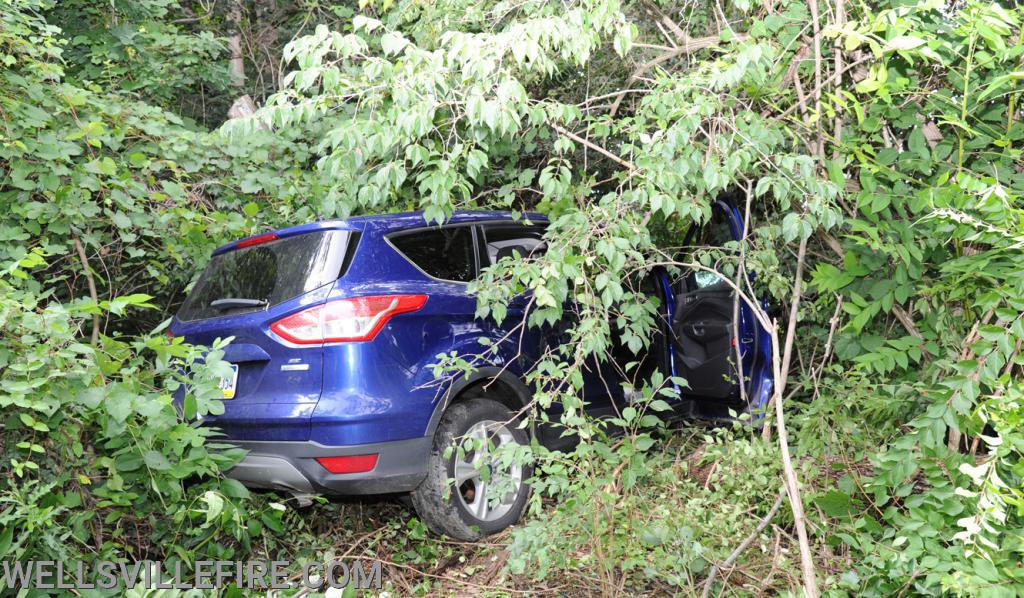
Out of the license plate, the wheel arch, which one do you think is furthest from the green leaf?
the wheel arch

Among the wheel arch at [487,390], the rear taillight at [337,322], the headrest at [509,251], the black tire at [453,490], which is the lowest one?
the black tire at [453,490]

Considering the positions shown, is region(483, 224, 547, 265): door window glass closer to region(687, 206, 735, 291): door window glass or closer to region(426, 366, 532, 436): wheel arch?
region(426, 366, 532, 436): wheel arch

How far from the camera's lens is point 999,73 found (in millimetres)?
3707

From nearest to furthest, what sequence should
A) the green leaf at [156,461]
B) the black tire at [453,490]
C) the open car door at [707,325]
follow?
1. the green leaf at [156,461]
2. the black tire at [453,490]
3. the open car door at [707,325]

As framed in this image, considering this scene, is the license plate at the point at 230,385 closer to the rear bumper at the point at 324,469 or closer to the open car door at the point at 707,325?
the rear bumper at the point at 324,469

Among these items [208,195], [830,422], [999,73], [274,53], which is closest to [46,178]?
[208,195]

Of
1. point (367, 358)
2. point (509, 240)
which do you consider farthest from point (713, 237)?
point (367, 358)

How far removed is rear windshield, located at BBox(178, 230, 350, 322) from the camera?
155 inches

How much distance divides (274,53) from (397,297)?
920 cm

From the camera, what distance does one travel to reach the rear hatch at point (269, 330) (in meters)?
3.79

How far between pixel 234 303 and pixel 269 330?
1.33 ft

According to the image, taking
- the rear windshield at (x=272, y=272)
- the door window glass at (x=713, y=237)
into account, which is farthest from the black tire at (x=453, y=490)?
the door window glass at (x=713, y=237)

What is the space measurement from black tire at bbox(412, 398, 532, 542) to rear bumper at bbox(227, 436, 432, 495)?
0.14m

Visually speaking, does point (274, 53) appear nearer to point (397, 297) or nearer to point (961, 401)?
point (397, 297)
